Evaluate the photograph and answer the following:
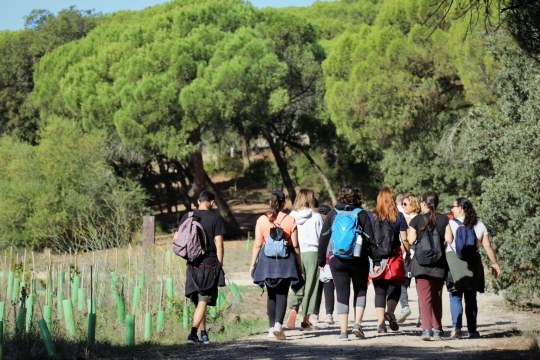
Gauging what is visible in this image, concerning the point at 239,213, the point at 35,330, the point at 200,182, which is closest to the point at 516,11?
the point at 35,330

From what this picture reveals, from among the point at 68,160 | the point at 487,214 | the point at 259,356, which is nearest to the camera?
the point at 259,356

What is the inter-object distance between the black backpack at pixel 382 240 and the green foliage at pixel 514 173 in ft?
14.8

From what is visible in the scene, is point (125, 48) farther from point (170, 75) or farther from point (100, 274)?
point (100, 274)

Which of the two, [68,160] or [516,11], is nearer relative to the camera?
[516,11]

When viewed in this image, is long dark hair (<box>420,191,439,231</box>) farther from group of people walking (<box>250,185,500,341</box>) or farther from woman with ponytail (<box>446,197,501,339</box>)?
woman with ponytail (<box>446,197,501,339</box>)

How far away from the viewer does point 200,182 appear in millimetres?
35938

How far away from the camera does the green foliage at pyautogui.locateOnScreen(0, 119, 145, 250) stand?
28.5 meters

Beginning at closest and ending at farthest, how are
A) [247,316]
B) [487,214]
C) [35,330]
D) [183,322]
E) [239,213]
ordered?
[35,330]
[183,322]
[247,316]
[487,214]
[239,213]

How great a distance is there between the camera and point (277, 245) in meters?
9.80

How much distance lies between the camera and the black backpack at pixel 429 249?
9.66 meters

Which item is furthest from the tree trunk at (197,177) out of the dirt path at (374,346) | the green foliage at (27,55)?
the dirt path at (374,346)

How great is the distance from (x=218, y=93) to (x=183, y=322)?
22.7m

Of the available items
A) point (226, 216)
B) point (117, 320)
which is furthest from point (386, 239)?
point (226, 216)

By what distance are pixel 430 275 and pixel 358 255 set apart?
97 centimetres
